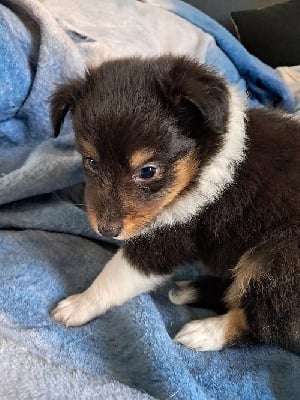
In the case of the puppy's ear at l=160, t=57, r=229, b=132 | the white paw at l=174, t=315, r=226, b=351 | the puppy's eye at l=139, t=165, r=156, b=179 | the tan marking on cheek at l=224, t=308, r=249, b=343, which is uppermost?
the puppy's ear at l=160, t=57, r=229, b=132

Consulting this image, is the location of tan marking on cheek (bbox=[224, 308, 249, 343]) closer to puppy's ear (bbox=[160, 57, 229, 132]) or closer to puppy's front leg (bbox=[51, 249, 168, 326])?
puppy's front leg (bbox=[51, 249, 168, 326])

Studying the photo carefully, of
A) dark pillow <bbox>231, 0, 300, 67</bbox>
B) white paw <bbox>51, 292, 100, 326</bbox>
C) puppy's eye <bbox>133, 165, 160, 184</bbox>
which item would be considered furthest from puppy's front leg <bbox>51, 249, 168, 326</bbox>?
dark pillow <bbox>231, 0, 300, 67</bbox>

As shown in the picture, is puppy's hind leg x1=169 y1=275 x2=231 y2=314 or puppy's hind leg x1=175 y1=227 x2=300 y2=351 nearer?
puppy's hind leg x1=175 y1=227 x2=300 y2=351

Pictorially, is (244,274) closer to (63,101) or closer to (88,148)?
(88,148)

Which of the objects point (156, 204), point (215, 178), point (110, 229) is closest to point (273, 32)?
point (215, 178)

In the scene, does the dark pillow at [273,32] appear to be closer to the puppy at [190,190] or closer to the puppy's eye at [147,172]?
the puppy at [190,190]

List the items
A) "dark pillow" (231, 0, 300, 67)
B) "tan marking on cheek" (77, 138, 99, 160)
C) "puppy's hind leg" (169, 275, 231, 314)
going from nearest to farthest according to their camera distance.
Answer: "tan marking on cheek" (77, 138, 99, 160)
"puppy's hind leg" (169, 275, 231, 314)
"dark pillow" (231, 0, 300, 67)

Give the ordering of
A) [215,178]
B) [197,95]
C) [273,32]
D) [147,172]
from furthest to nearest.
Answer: [273,32]
[215,178]
[147,172]
[197,95]
